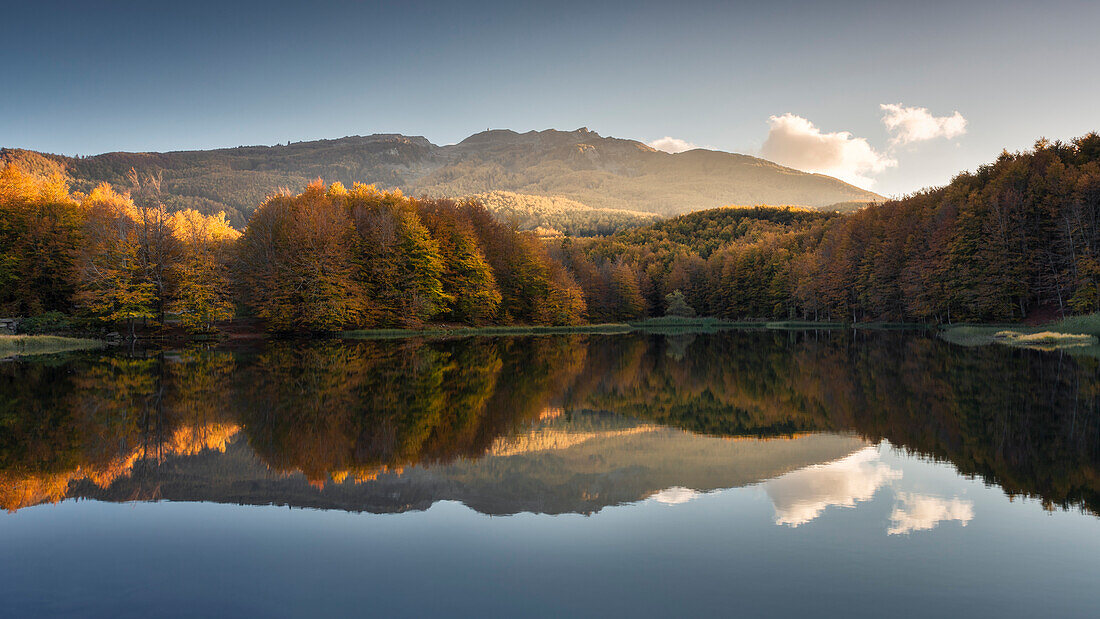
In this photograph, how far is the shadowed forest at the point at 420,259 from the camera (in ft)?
124

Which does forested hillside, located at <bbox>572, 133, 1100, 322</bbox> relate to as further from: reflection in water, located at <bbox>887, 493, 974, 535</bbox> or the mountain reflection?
reflection in water, located at <bbox>887, 493, 974, 535</bbox>

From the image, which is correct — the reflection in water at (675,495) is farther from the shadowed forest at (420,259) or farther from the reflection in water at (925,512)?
the shadowed forest at (420,259)

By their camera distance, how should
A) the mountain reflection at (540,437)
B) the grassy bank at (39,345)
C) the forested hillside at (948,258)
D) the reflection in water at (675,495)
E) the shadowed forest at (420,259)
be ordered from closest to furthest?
the reflection in water at (675,495), the mountain reflection at (540,437), the grassy bank at (39,345), the shadowed forest at (420,259), the forested hillside at (948,258)

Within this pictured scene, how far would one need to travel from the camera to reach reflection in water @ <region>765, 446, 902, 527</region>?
19.7 feet

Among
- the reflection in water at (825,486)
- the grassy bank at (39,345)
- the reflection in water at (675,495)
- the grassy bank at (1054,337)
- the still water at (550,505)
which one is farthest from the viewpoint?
the grassy bank at (1054,337)

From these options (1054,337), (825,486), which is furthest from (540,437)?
(1054,337)

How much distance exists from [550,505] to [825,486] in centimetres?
320

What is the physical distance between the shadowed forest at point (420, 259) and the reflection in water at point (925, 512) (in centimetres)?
3986

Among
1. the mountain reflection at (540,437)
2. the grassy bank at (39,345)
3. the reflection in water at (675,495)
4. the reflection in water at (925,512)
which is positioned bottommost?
the grassy bank at (39,345)

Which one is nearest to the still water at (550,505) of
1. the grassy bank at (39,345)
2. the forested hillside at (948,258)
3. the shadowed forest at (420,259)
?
the grassy bank at (39,345)

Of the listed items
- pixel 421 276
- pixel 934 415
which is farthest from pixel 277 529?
pixel 421 276

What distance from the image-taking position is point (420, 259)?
1940 inches

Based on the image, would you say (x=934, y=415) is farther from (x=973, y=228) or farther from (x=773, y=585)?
(x=973, y=228)

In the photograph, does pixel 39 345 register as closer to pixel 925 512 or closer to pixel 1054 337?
pixel 925 512
